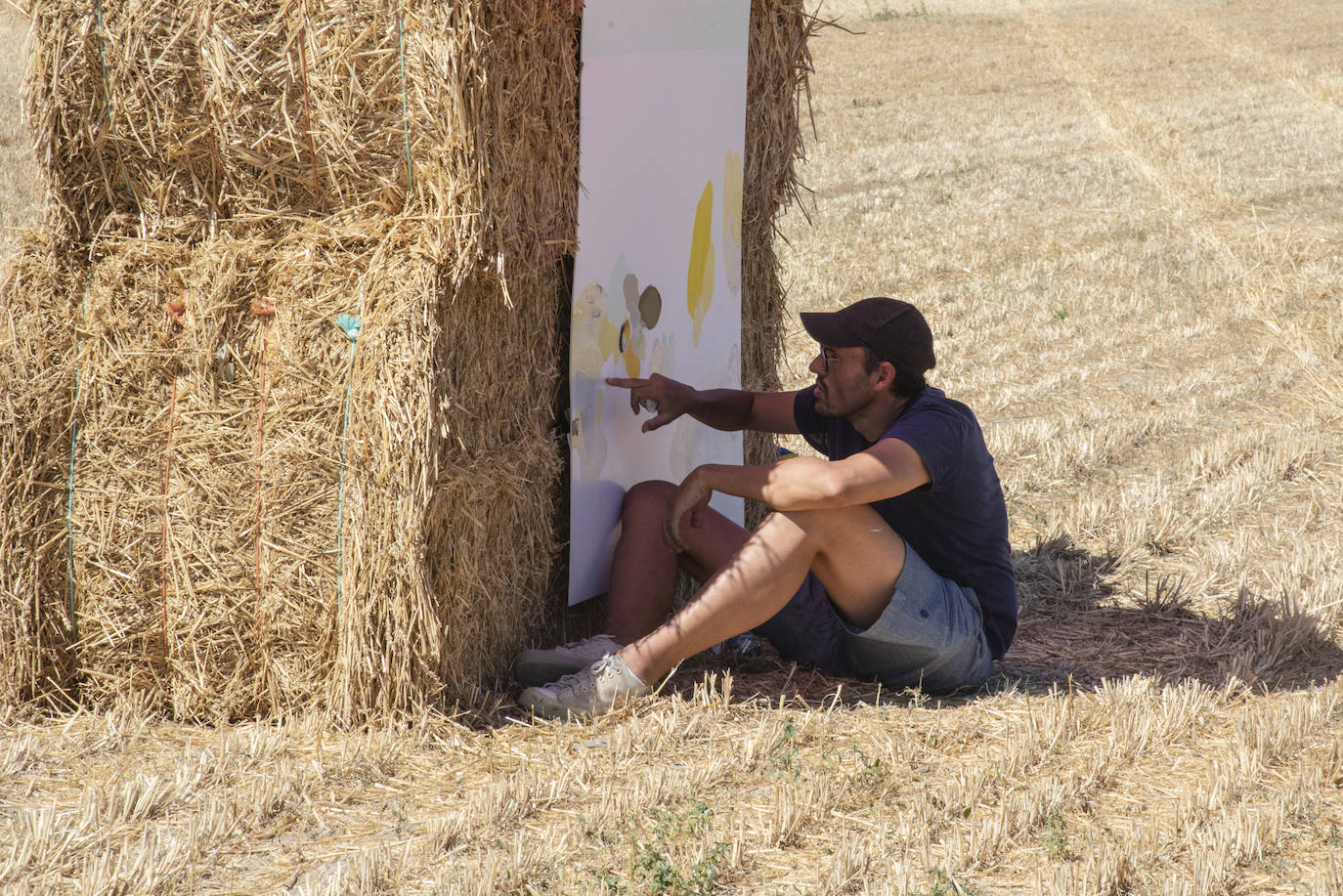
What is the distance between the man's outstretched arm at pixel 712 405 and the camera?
4.29 metres

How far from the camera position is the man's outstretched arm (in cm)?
429

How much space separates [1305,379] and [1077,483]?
2.63 m

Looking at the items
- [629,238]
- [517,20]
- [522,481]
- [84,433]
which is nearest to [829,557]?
[522,481]

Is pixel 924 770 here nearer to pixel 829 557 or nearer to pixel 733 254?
pixel 829 557

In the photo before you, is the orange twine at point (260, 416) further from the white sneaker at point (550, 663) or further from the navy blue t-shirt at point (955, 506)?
the navy blue t-shirt at point (955, 506)

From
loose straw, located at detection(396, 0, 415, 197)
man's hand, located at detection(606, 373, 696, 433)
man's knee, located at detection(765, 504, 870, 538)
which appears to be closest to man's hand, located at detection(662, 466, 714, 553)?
man's knee, located at detection(765, 504, 870, 538)

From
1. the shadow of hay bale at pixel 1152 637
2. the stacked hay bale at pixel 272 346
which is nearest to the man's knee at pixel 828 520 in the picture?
the stacked hay bale at pixel 272 346

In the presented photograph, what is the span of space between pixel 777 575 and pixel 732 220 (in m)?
1.62

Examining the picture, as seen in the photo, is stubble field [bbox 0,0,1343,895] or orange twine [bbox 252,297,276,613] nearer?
stubble field [bbox 0,0,1343,895]

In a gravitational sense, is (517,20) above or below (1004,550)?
above

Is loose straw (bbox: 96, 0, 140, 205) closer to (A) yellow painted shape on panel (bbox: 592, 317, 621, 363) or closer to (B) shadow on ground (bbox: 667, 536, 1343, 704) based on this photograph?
(A) yellow painted shape on panel (bbox: 592, 317, 621, 363)

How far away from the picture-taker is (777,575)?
146 inches

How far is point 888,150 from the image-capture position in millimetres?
15656

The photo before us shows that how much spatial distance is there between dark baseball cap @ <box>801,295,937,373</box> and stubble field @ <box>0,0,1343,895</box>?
104cm
